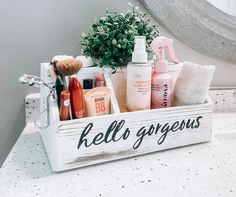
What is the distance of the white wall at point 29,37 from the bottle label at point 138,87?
242 mm

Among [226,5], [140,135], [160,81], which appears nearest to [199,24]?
[226,5]

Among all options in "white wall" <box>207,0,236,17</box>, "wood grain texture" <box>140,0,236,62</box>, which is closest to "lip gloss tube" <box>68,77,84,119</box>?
"wood grain texture" <box>140,0,236,62</box>

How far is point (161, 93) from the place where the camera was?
2.02ft

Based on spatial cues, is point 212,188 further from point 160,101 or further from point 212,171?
point 160,101

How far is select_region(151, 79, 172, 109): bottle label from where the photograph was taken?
61 cm

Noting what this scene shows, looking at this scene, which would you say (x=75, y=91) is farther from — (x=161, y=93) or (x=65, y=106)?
(x=161, y=93)

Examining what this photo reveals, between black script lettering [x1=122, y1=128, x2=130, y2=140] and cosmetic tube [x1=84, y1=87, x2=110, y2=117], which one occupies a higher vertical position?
cosmetic tube [x1=84, y1=87, x2=110, y2=117]

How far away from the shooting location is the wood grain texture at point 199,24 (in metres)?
0.78

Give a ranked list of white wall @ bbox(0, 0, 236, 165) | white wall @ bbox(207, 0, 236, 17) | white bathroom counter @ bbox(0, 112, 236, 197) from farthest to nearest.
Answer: white wall @ bbox(207, 0, 236, 17) → white wall @ bbox(0, 0, 236, 165) → white bathroom counter @ bbox(0, 112, 236, 197)

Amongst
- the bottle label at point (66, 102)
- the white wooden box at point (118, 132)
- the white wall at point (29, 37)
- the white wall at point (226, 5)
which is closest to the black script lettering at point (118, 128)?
the white wooden box at point (118, 132)

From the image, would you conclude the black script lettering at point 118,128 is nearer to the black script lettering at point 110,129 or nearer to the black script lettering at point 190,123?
the black script lettering at point 110,129

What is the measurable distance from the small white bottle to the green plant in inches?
1.5

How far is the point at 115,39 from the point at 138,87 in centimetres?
11

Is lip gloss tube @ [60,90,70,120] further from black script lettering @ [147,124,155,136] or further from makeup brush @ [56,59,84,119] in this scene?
black script lettering @ [147,124,155,136]
